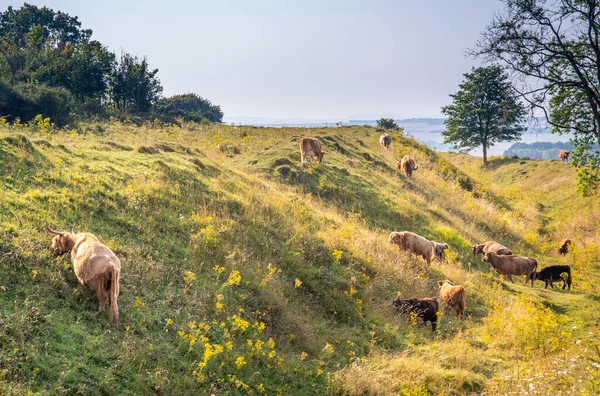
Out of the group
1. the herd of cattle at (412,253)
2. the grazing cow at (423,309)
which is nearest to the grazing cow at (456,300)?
the herd of cattle at (412,253)

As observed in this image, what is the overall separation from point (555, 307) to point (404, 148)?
77.2 feet

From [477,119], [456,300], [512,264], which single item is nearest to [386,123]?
[477,119]

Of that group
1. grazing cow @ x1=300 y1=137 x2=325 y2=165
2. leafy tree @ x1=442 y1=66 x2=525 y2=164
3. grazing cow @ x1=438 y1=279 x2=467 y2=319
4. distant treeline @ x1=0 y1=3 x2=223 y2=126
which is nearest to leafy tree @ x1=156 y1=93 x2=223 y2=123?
distant treeline @ x1=0 y1=3 x2=223 y2=126

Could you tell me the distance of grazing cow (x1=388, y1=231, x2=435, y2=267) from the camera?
1456cm

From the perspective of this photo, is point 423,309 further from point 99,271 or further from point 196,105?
point 196,105

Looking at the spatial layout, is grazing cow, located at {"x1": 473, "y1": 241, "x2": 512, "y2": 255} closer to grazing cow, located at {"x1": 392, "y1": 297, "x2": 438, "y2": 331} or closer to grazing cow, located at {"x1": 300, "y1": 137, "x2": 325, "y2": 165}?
grazing cow, located at {"x1": 392, "y1": 297, "x2": 438, "y2": 331}

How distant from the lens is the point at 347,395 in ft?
23.2

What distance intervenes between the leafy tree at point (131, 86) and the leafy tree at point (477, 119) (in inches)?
1353

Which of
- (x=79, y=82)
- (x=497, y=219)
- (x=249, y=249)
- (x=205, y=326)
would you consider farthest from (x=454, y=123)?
(x=205, y=326)

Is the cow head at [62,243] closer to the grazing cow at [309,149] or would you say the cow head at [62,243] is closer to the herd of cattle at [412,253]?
the herd of cattle at [412,253]

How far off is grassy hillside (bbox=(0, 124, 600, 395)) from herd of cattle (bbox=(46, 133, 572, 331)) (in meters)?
0.28

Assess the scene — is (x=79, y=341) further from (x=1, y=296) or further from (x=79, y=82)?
(x=79, y=82)

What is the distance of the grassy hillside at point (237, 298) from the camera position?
6.30 meters

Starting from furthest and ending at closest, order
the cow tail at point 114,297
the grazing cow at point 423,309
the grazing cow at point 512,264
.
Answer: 1. the grazing cow at point 512,264
2. the grazing cow at point 423,309
3. the cow tail at point 114,297
